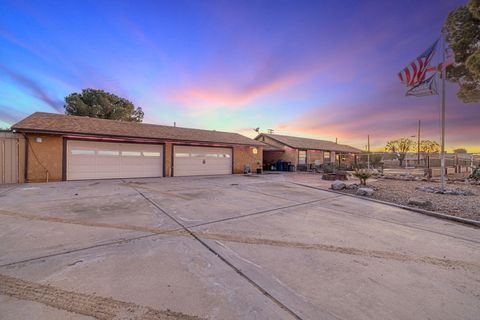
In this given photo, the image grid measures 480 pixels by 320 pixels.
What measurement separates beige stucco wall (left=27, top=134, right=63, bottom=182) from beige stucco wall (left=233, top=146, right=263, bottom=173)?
12611 millimetres

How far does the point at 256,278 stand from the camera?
2.77 m

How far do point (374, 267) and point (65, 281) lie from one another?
424cm

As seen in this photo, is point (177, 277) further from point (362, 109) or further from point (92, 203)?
point (362, 109)

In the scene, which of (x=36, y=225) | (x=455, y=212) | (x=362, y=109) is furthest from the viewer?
(x=362, y=109)

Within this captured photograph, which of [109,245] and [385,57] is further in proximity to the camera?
[385,57]

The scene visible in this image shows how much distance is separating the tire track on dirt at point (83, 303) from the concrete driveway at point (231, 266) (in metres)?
0.01

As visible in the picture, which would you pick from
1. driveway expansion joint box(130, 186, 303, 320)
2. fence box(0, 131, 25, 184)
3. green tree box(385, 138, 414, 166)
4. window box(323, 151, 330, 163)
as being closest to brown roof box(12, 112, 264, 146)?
fence box(0, 131, 25, 184)

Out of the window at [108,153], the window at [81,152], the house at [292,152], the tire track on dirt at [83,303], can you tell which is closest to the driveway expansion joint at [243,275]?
the tire track on dirt at [83,303]

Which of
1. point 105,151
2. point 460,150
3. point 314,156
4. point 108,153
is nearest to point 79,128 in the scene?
point 105,151

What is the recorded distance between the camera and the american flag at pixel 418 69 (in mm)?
9484

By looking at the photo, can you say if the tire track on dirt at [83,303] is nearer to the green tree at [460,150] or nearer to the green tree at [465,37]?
the green tree at [465,37]

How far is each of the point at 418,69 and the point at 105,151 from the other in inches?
699

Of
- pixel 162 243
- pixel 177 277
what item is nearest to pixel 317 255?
pixel 177 277

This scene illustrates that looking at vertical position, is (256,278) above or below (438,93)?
below
